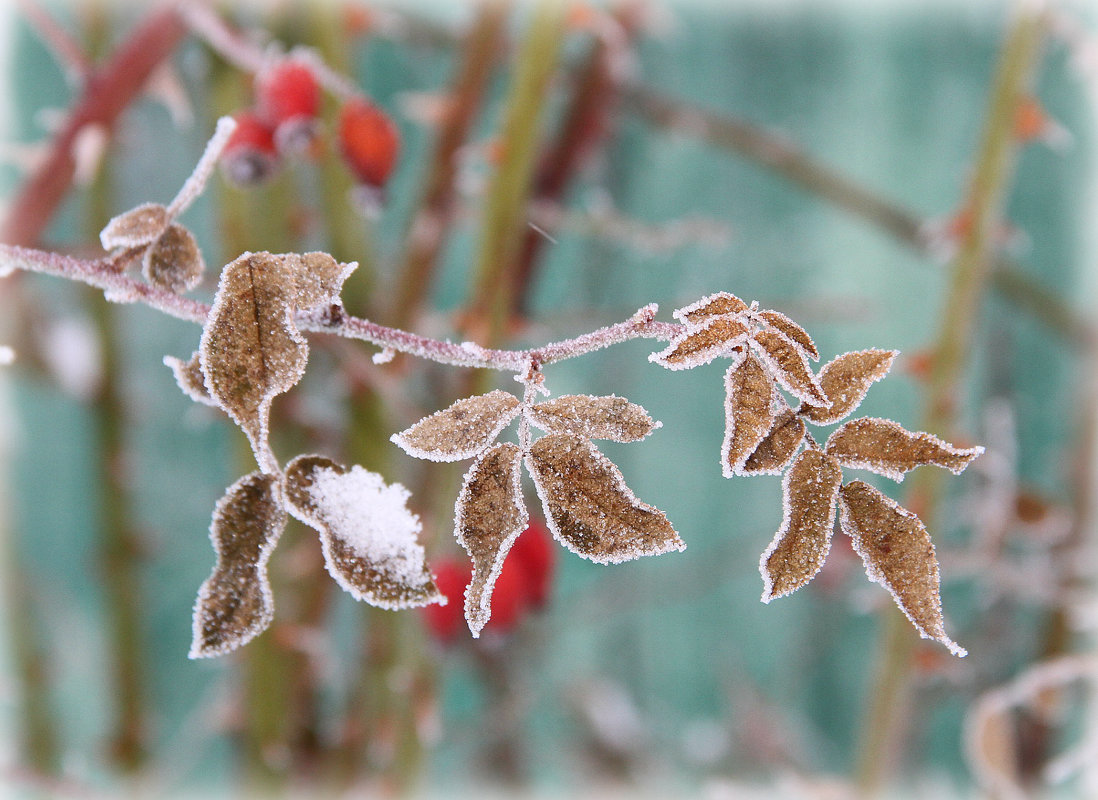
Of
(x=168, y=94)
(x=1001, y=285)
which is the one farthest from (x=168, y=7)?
(x=1001, y=285)

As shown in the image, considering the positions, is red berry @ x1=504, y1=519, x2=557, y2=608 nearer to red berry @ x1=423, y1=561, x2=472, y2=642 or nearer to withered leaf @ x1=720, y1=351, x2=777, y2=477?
red berry @ x1=423, y1=561, x2=472, y2=642

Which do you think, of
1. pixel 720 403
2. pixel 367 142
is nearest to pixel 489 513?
pixel 367 142

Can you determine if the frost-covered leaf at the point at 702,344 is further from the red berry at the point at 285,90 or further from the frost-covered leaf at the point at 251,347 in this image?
the red berry at the point at 285,90

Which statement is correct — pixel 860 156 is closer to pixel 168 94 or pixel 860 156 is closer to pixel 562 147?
pixel 562 147

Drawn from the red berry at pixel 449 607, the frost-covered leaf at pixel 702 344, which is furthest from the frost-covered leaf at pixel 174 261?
the red berry at pixel 449 607

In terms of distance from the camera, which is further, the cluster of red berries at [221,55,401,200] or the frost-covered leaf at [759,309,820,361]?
the cluster of red berries at [221,55,401,200]

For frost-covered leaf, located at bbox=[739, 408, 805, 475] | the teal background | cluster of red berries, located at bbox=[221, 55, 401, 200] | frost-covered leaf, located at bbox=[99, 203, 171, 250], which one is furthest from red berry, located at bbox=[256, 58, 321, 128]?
the teal background
